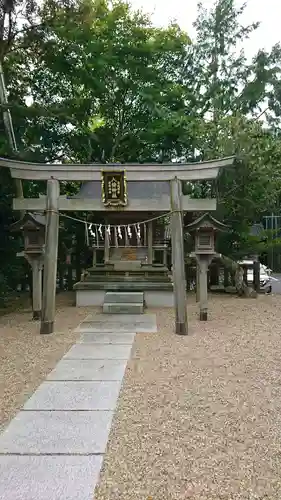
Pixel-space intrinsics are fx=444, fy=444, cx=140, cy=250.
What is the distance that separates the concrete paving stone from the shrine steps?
3.94 m

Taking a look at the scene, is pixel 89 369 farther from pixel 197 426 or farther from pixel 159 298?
pixel 159 298

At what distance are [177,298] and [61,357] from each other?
276cm

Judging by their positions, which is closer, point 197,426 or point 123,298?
point 197,426

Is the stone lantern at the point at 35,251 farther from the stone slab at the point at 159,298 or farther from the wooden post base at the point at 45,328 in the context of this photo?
the stone slab at the point at 159,298

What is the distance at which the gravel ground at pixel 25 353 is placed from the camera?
4578mm

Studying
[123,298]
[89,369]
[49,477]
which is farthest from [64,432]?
[123,298]

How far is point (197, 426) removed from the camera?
3721mm

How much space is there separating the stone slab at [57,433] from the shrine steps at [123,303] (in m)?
7.04

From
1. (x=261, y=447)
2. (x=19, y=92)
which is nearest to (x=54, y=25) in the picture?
(x=19, y=92)

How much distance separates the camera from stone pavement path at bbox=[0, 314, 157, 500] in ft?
8.89

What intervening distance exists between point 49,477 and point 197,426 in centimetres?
140

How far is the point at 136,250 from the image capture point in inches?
540

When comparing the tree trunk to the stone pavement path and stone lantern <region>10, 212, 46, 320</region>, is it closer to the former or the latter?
stone lantern <region>10, 212, 46, 320</region>

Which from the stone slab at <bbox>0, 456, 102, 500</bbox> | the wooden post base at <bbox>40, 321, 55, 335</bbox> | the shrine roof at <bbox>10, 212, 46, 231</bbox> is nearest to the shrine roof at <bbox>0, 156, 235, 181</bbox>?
the shrine roof at <bbox>10, 212, 46, 231</bbox>
